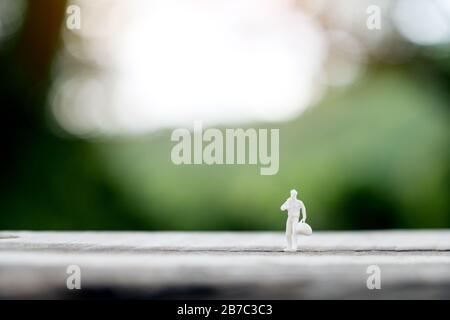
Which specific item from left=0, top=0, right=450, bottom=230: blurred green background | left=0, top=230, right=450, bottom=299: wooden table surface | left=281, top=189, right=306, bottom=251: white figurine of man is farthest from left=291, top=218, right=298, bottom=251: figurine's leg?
left=0, top=0, right=450, bottom=230: blurred green background

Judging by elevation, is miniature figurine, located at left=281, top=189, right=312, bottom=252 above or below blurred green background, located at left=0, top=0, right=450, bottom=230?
below

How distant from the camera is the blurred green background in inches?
139

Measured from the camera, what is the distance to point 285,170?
3.45 meters

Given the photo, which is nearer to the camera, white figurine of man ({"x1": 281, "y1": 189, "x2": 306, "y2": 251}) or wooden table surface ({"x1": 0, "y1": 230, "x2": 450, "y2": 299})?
wooden table surface ({"x1": 0, "y1": 230, "x2": 450, "y2": 299})

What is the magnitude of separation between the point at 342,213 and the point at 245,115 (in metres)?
0.78

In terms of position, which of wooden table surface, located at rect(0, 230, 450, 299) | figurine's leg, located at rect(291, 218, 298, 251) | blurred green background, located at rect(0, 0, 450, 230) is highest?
blurred green background, located at rect(0, 0, 450, 230)

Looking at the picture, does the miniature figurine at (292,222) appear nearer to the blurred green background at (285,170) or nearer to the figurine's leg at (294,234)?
the figurine's leg at (294,234)

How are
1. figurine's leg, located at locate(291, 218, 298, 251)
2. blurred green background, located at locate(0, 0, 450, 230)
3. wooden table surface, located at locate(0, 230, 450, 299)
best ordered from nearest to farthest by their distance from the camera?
wooden table surface, located at locate(0, 230, 450, 299) < figurine's leg, located at locate(291, 218, 298, 251) < blurred green background, located at locate(0, 0, 450, 230)

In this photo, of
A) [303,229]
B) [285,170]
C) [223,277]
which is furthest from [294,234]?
[285,170]

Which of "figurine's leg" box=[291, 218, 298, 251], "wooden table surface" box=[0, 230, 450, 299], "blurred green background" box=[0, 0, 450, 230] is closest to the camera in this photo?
"wooden table surface" box=[0, 230, 450, 299]

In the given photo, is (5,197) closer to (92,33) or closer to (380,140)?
(92,33)

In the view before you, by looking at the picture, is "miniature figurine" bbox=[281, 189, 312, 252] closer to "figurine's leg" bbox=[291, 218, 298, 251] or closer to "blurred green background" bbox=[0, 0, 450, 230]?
"figurine's leg" bbox=[291, 218, 298, 251]

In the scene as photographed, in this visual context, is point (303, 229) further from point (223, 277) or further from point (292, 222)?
point (223, 277)

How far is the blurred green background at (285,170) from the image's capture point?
353cm
